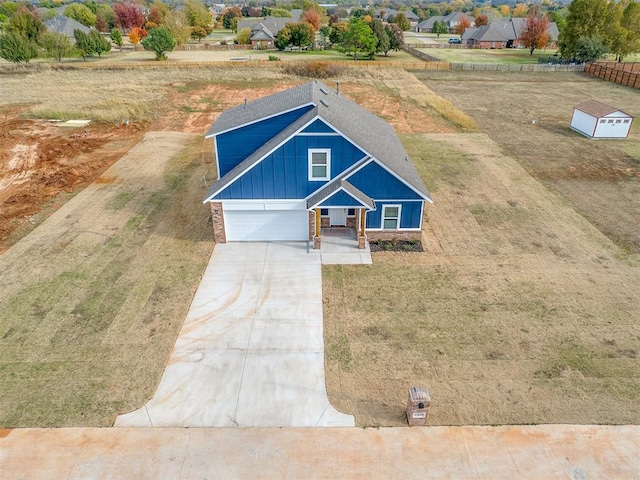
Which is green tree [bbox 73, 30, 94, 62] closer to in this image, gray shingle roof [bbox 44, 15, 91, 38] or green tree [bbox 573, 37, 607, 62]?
gray shingle roof [bbox 44, 15, 91, 38]

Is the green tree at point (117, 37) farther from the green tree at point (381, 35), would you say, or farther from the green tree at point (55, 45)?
the green tree at point (381, 35)

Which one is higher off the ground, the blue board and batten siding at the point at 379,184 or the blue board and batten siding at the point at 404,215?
the blue board and batten siding at the point at 379,184

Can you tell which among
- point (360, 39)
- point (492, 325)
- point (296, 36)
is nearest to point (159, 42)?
point (296, 36)

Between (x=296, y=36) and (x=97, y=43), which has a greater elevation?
(x=296, y=36)

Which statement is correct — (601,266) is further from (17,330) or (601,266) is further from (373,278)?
(17,330)

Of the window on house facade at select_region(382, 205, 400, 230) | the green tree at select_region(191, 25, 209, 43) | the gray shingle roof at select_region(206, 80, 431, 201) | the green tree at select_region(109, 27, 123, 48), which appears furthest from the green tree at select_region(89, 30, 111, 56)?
the window on house facade at select_region(382, 205, 400, 230)

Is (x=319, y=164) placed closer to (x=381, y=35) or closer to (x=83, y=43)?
(x=381, y=35)

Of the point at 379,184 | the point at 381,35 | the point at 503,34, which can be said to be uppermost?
the point at 381,35

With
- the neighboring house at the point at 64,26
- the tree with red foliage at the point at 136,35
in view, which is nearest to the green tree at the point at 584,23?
the tree with red foliage at the point at 136,35
